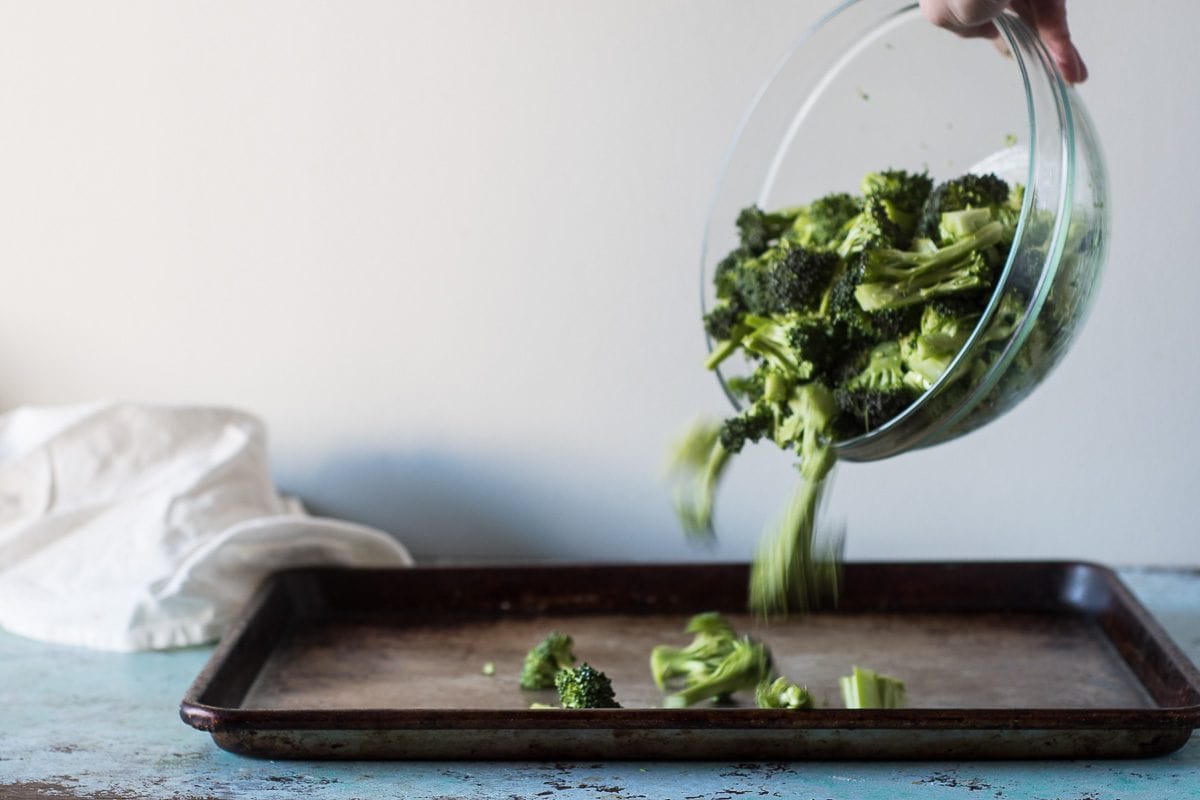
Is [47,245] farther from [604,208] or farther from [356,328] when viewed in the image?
[604,208]

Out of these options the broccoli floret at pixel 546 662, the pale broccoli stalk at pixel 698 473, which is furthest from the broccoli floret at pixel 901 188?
the broccoli floret at pixel 546 662

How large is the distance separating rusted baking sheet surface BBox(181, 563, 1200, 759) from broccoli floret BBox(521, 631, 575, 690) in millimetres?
13

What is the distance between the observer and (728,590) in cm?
148

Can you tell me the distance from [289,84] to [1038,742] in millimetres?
1116

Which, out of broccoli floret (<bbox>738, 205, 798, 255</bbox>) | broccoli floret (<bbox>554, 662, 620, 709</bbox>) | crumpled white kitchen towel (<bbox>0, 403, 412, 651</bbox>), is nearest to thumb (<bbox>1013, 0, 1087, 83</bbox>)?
broccoli floret (<bbox>738, 205, 798, 255</bbox>)

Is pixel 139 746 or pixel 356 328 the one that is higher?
pixel 356 328

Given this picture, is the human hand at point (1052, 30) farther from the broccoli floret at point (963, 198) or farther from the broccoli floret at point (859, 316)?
the broccoli floret at point (859, 316)

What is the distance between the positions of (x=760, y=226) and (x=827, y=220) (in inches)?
2.9

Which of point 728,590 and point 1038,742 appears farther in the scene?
point 728,590

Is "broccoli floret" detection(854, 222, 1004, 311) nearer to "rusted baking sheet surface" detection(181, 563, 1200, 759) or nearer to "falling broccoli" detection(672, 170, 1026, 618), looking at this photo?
"falling broccoli" detection(672, 170, 1026, 618)

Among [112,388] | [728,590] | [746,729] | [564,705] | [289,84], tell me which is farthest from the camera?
[112,388]

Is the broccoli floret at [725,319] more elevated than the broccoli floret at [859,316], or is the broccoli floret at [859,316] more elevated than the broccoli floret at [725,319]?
the broccoli floret at [859,316]

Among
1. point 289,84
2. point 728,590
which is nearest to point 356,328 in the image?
point 289,84

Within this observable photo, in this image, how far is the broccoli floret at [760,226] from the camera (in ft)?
4.00
